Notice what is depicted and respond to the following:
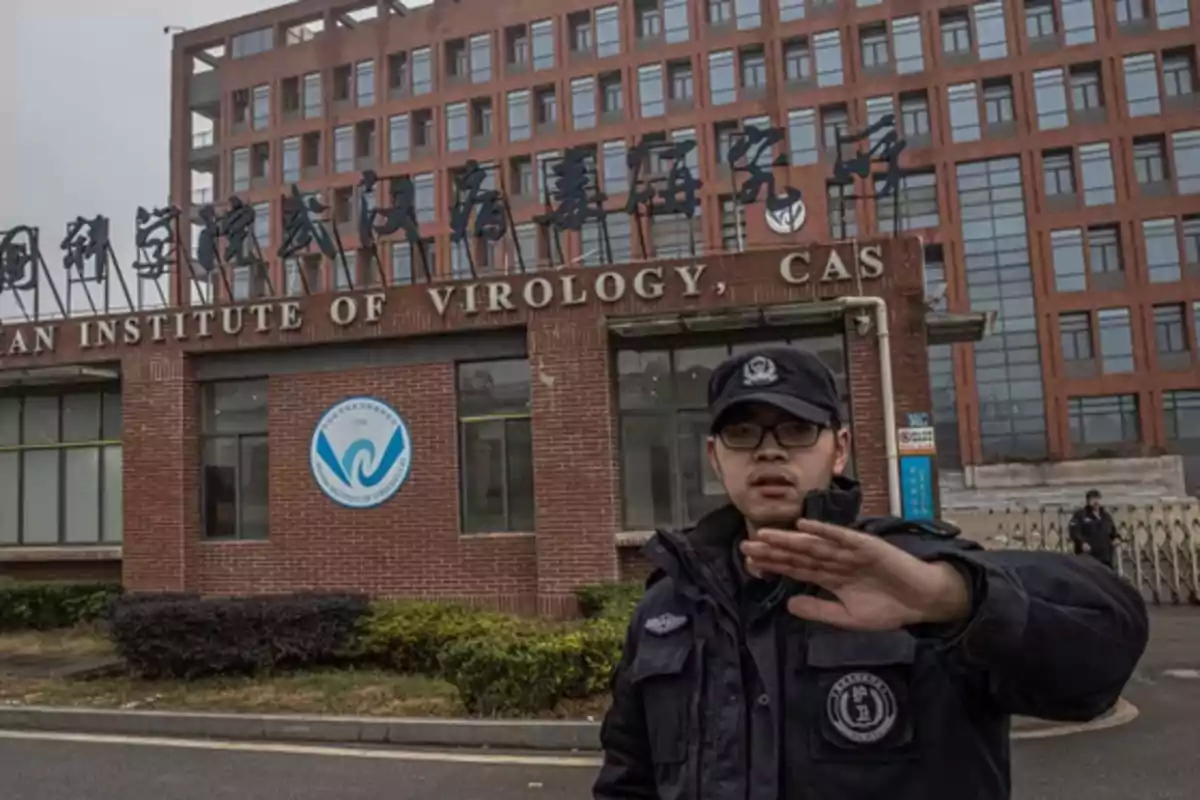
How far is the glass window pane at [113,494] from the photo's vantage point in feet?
46.5

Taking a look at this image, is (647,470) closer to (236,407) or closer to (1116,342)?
(236,407)

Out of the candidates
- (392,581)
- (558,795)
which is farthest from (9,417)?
(558,795)

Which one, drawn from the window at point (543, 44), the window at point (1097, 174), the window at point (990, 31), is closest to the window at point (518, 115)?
the window at point (543, 44)

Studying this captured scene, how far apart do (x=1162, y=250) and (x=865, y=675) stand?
39985mm

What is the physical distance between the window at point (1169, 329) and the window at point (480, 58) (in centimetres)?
2796

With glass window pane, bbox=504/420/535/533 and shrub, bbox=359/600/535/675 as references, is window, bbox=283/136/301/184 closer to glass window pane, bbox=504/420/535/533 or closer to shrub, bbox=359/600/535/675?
glass window pane, bbox=504/420/535/533

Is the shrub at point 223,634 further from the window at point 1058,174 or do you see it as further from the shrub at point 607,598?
Result: the window at point 1058,174

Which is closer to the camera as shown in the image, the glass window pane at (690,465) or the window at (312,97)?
the glass window pane at (690,465)

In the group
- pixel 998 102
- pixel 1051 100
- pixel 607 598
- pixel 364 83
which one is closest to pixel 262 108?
pixel 364 83

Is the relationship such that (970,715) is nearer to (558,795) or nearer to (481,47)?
(558,795)

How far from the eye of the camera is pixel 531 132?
144 feet

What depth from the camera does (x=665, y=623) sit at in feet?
5.92

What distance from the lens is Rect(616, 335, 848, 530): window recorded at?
1200 centimetres

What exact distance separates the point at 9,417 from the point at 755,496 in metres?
15.8
